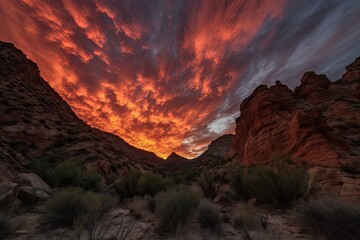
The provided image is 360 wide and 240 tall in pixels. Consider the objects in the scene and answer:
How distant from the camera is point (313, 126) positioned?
10555 mm

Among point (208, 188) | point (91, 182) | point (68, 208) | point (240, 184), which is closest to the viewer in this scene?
point (68, 208)

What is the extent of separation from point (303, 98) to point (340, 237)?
22247 millimetres

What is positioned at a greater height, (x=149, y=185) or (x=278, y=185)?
(x=149, y=185)

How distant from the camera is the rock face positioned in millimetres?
7652

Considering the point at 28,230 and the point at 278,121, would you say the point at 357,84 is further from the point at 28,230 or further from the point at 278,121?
the point at 28,230

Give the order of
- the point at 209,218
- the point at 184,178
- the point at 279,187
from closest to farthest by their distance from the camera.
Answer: the point at 209,218 < the point at 279,187 < the point at 184,178

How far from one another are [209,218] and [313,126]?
1029 cm

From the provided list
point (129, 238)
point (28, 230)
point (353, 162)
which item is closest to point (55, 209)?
point (28, 230)

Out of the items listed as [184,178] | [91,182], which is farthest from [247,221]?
[184,178]

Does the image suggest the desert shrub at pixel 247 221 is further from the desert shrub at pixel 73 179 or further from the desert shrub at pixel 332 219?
the desert shrub at pixel 73 179

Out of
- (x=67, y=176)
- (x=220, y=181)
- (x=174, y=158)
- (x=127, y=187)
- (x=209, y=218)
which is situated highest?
(x=174, y=158)

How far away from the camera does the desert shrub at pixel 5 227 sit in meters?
3.50

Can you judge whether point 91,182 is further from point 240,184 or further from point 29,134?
point 29,134

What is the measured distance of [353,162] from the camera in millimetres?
7355
